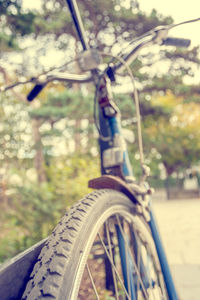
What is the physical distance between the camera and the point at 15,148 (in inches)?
363

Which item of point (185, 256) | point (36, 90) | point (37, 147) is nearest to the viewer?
point (36, 90)

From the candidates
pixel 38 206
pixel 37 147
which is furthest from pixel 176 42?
pixel 37 147

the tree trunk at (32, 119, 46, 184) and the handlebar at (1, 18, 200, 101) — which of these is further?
the tree trunk at (32, 119, 46, 184)

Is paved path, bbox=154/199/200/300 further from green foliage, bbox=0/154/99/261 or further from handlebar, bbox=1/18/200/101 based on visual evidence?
handlebar, bbox=1/18/200/101

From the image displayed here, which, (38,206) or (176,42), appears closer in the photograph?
(176,42)

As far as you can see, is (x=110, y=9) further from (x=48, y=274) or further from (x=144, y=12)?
(x=48, y=274)

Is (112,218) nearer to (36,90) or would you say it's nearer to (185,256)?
(36,90)

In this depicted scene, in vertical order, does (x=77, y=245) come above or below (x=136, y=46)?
below

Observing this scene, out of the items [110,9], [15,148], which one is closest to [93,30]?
[110,9]

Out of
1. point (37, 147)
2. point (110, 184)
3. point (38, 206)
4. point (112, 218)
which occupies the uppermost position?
point (37, 147)

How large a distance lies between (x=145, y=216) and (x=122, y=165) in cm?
27

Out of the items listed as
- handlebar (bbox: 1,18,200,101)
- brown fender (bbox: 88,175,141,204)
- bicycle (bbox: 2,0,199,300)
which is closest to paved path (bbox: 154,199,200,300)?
bicycle (bbox: 2,0,199,300)

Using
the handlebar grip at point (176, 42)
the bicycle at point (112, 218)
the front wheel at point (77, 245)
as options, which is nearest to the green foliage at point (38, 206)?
the bicycle at point (112, 218)

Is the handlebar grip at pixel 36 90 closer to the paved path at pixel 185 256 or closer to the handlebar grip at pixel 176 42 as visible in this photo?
the handlebar grip at pixel 176 42
